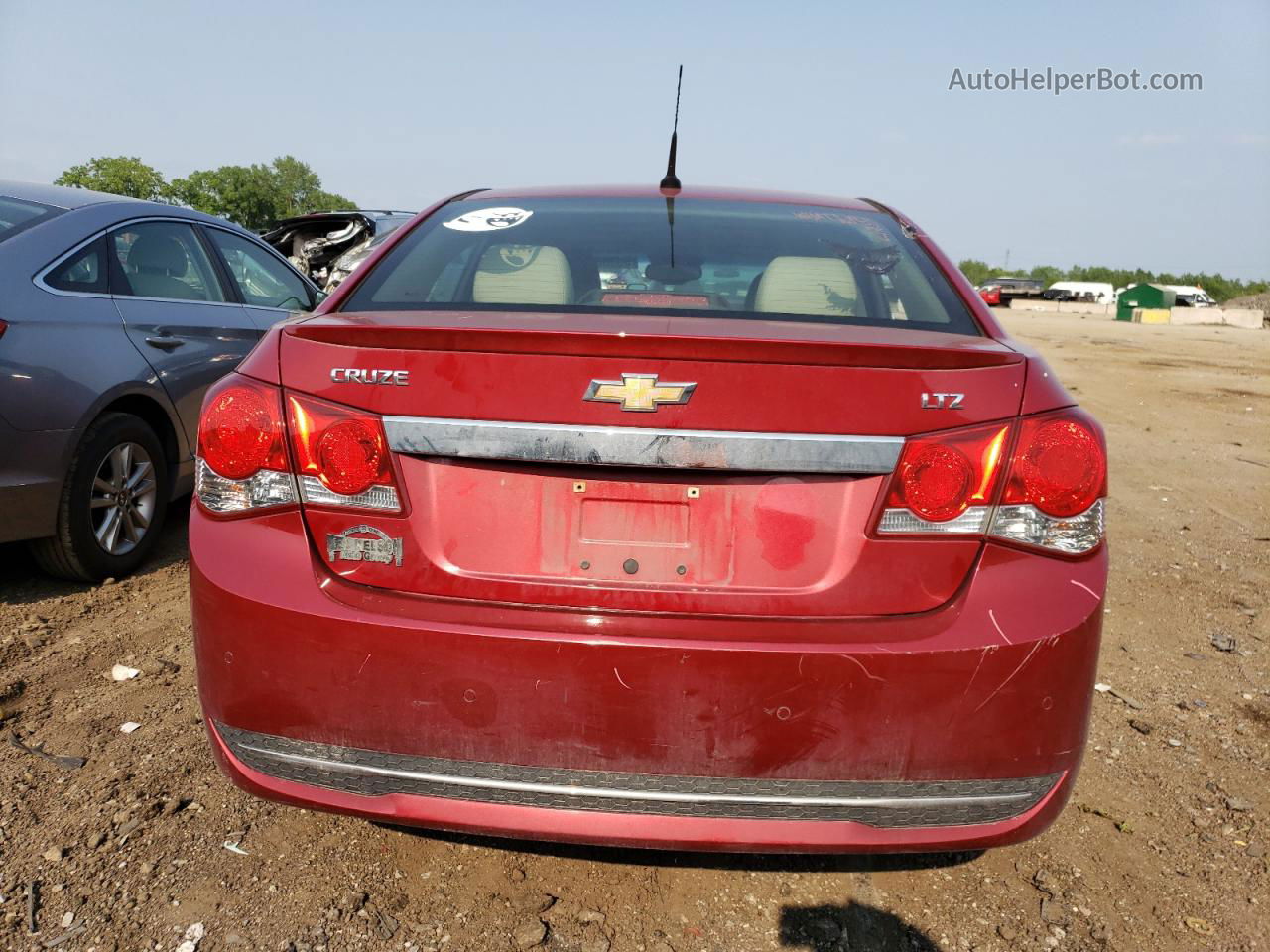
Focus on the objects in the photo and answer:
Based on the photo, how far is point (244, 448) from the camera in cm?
190

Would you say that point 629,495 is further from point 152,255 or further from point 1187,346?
point 1187,346

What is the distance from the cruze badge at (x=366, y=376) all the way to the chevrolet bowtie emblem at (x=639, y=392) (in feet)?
1.13

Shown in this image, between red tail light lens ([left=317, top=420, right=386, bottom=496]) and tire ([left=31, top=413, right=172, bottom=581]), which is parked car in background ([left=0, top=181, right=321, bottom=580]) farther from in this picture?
red tail light lens ([left=317, top=420, right=386, bottom=496])

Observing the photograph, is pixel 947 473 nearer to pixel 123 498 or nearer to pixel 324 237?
pixel 123 498

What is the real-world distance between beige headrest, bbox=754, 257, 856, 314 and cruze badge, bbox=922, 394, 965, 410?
0.54 m

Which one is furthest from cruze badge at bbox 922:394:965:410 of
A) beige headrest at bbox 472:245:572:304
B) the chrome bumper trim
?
beige headrest at bbox 472:245:572:304

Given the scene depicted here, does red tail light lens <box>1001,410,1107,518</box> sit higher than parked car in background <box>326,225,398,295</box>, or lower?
higher

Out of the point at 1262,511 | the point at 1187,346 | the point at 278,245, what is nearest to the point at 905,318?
the point at 1262,511

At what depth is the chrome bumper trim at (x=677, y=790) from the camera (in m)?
1.80

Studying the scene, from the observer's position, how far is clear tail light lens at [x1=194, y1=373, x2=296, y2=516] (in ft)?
6.15

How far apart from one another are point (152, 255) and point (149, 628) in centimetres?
187

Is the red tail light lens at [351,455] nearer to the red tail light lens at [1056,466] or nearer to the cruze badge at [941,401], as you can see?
the cruze badge at [941,401]

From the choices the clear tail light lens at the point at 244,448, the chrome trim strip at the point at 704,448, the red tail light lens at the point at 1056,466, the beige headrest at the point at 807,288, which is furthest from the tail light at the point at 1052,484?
the clear tail light lens at the point at 244,448

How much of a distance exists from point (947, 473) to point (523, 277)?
3.80ft
